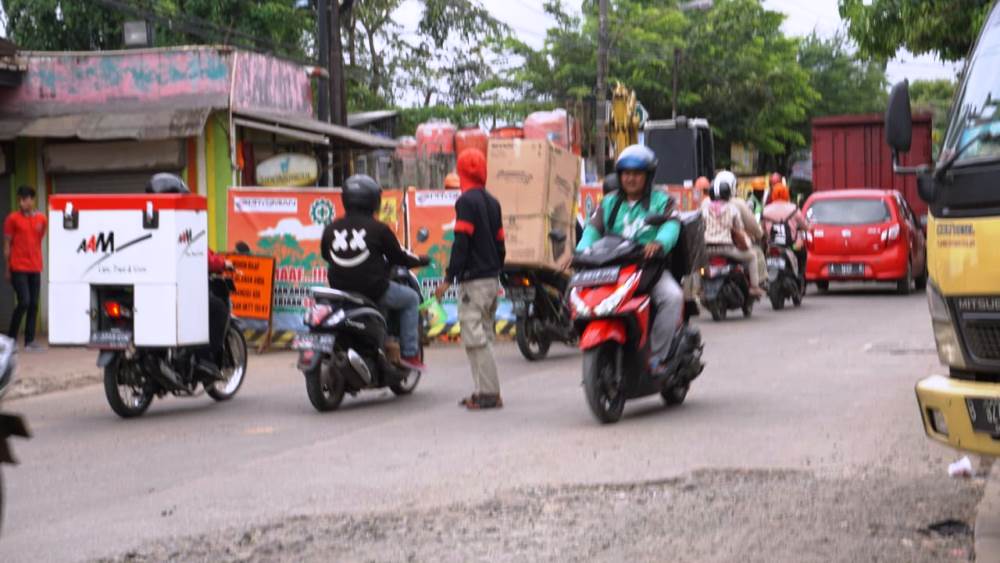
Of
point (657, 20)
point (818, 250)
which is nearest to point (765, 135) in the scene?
point (657, 20)

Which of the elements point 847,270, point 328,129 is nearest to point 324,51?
point 328,129

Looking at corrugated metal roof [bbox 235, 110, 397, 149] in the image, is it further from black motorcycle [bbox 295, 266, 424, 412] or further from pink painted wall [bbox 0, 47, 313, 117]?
black motorcycle [bbox 295, 266, 424, 412]

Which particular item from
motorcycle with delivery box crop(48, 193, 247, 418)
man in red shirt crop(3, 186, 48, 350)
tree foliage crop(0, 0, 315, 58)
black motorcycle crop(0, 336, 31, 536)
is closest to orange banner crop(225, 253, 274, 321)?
man in red shirt crop(3, 186, 48, 350)

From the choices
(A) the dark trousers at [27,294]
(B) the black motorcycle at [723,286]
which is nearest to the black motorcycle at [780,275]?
(B) the black motorcycle at [723,286]

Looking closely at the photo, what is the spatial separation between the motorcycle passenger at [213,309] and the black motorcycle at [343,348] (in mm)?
920

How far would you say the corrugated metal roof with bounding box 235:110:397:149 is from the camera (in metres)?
20.1

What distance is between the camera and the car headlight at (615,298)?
9.38 m

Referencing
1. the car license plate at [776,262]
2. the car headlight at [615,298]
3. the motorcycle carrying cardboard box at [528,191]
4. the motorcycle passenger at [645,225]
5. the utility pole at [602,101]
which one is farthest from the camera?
the utility pole at [602,101]

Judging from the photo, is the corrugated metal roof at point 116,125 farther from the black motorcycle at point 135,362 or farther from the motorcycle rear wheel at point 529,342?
the black motorcycle at point 135,362

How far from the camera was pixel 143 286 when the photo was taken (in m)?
10.9

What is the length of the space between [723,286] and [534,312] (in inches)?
184

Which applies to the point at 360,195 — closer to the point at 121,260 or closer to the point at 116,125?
the point at 121,260

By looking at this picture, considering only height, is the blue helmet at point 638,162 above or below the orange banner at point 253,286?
above

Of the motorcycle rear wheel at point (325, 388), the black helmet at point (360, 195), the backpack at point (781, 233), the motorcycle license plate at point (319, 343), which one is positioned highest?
the black helmet at point (360, 195)
